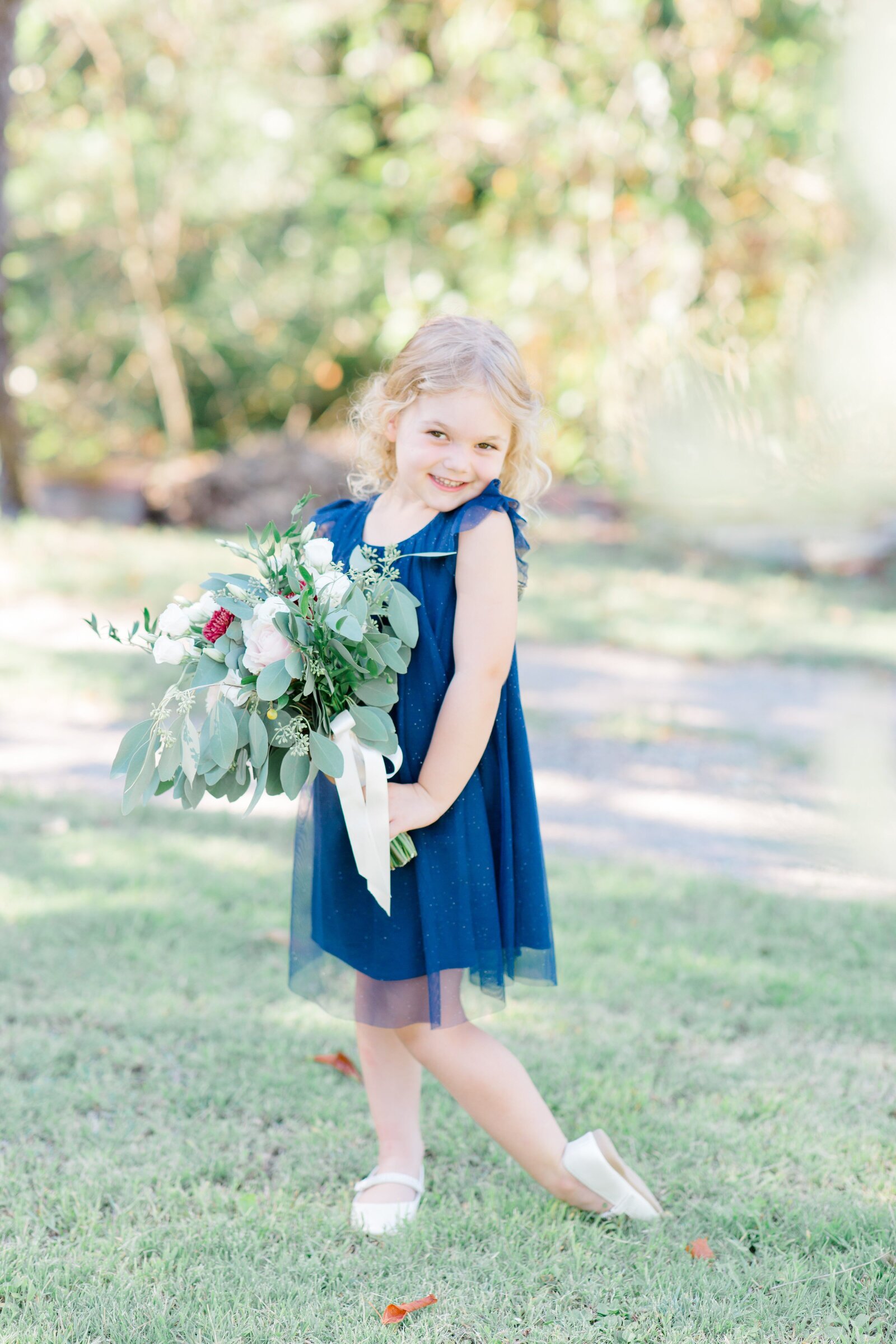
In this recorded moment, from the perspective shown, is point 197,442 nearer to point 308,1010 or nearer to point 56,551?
point 56,551

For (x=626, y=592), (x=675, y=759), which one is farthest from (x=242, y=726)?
(x=626, y=592)

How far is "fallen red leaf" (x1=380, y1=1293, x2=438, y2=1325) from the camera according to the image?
1596 mm

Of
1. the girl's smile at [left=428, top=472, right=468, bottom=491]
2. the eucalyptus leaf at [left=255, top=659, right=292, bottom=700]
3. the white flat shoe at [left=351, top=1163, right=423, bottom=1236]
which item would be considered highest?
the girl's smile at [left=428, top=472, right=468, bottom=491]

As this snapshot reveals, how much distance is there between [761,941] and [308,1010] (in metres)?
1.13

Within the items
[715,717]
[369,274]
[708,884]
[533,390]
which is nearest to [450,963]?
[533,390]

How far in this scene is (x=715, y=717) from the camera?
4.93 meters

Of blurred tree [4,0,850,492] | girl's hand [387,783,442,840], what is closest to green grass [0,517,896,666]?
blurred tree [4,0,850,492]

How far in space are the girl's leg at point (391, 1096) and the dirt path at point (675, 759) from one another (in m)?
1.62

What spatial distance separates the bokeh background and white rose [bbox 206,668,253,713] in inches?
22.0

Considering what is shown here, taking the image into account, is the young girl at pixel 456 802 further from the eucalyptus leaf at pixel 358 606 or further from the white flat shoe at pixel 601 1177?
the eucalyptus leaf at pixel 358 606

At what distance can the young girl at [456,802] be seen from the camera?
1662 mm

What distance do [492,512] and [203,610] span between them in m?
0.43

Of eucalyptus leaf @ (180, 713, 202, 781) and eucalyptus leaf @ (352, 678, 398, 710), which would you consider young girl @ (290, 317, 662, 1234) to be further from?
eucalyptus leaf @ (180, 713, 202, 781)

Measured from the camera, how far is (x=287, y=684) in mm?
1486
